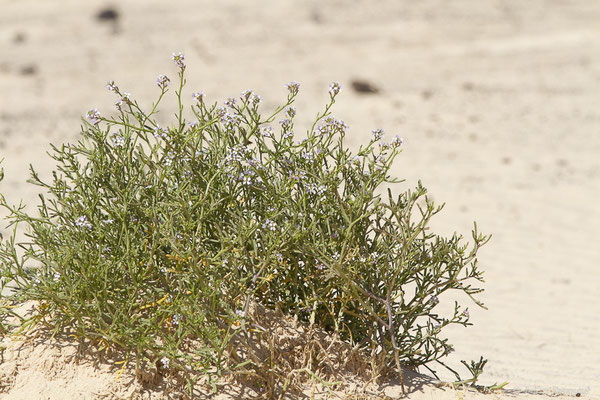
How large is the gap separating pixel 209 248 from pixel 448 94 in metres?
12.7

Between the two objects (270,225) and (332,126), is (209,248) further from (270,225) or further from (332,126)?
(332,126)

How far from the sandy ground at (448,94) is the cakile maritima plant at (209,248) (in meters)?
2.03

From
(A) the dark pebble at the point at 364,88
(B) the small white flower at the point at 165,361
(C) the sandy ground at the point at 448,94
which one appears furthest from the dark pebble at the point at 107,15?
(B) the small white flower at the point at 165,361

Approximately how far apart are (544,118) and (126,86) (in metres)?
9.80

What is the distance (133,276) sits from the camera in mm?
3164

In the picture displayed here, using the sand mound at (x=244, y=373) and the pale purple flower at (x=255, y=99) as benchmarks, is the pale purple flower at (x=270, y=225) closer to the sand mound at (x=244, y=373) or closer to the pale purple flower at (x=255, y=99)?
the sand mound at (x=244, y=373)

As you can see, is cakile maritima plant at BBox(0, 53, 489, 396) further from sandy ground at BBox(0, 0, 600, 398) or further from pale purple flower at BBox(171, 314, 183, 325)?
sandy ground at BBox(0, 0, 600, 398)

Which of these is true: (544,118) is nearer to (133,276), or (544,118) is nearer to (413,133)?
(413,133)

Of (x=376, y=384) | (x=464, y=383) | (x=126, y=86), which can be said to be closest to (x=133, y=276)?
(x=376, y=384)

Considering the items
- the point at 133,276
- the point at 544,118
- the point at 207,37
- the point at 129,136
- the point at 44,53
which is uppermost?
the point at 207,37

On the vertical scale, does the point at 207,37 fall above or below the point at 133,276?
above

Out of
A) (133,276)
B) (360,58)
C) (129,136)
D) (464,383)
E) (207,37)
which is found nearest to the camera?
(133,276)

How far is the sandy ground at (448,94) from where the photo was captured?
286 inches

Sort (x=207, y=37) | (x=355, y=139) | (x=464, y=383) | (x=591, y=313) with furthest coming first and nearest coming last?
(x=207, y=37) < (x=355, y=139) < (x=591, y=313) < (x=464, y=383)
